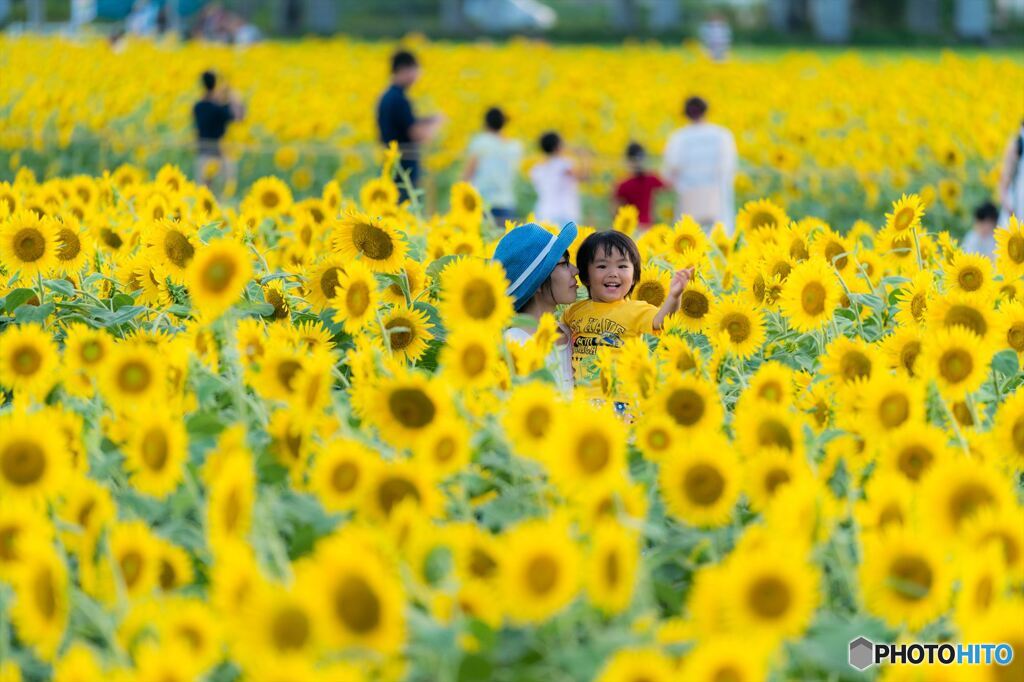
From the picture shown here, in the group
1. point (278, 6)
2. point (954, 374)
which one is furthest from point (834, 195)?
point (278, 6)

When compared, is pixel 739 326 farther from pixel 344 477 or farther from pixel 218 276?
pixel 344 477

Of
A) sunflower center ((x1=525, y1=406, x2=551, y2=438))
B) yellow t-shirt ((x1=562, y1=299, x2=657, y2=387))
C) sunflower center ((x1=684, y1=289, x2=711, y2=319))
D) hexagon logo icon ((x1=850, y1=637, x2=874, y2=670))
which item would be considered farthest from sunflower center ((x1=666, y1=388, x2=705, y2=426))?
yellow t-shirt ((x1=562, y1=299, x2=657, y2=387))

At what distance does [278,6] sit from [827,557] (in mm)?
47144

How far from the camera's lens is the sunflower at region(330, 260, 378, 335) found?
363 cm

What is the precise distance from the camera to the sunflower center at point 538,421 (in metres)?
2.64

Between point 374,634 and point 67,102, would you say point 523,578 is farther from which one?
point 67,102

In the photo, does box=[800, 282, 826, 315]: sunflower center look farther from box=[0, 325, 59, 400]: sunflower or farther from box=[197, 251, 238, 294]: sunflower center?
box=[0, 325, 59, 400]: sunflower

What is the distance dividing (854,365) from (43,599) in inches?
65.7

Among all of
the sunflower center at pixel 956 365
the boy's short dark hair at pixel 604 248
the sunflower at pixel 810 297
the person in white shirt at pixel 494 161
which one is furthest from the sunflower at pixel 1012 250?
the person in white shirt at pixel 494 161

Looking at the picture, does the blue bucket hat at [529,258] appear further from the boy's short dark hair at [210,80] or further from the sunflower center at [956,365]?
the boy's short dark hair at [210,80]

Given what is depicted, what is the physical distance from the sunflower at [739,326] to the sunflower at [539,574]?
5.39 feet

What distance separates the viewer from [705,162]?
34.5 feet

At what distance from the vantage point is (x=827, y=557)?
2555 millimetres

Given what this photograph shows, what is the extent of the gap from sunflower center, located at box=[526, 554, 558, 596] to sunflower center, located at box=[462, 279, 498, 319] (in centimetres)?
92
